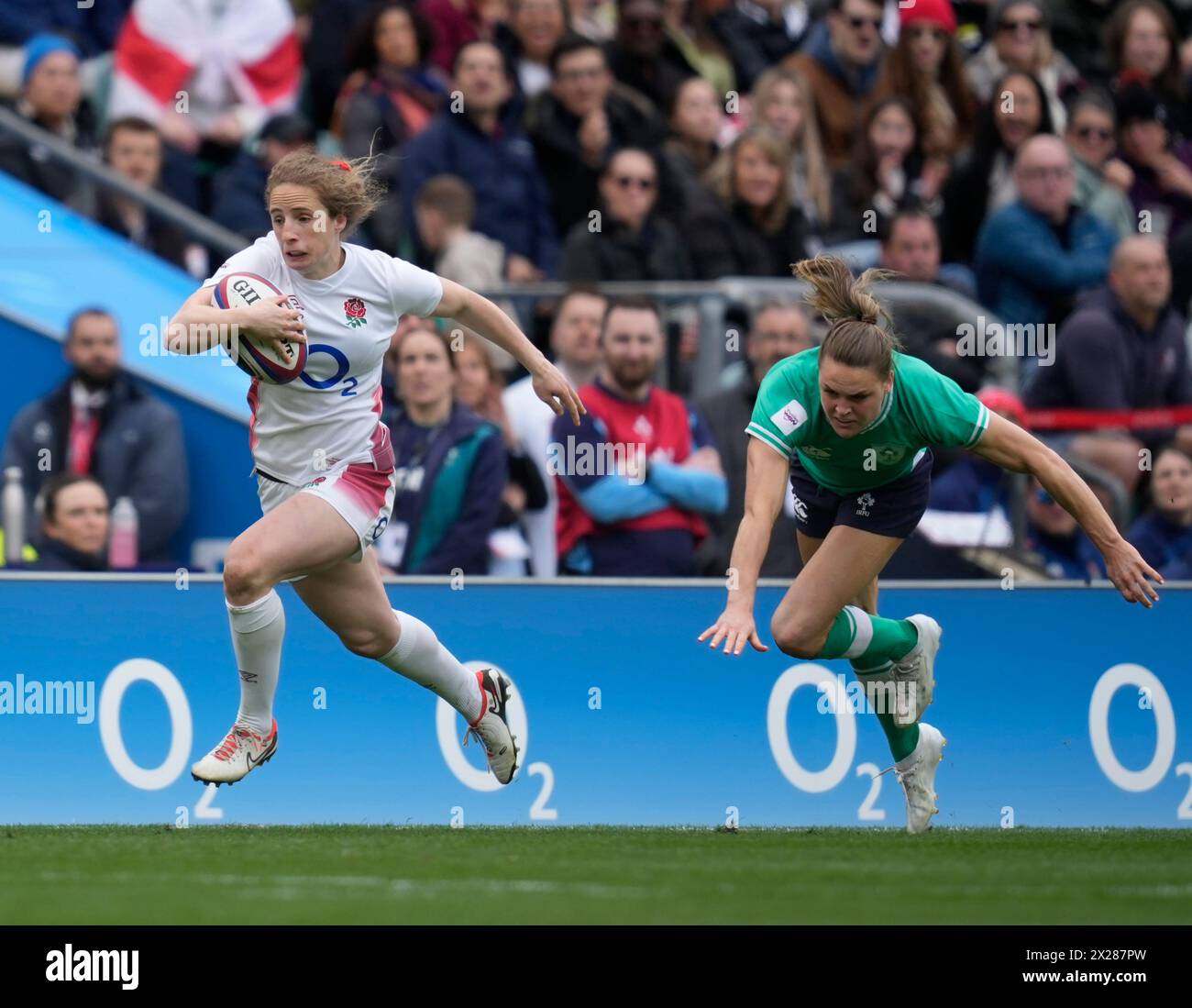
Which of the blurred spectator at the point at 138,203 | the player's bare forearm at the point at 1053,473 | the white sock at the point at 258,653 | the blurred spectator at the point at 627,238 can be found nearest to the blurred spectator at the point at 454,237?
the blurred spectator at the point at 627,238

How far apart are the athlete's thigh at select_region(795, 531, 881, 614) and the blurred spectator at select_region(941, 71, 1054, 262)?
17.1 ft

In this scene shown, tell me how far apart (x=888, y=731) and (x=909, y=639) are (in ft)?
1.31

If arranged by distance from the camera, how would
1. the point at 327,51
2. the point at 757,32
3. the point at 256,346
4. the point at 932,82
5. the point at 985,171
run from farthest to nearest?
the point at 757,32, the point at 932,82, the point at 985,171, the point at 327,51, the point at 256,346

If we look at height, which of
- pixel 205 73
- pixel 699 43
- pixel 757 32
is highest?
→ pixel 757 32

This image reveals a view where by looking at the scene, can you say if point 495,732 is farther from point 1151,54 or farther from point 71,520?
point 1151,54

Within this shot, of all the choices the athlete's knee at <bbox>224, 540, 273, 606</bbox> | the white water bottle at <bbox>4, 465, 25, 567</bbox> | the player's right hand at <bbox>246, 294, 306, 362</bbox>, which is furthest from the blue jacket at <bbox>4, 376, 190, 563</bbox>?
the player's right hand at <bbox>246, 294, 306, 362</bbox>

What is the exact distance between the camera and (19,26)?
13.5 m

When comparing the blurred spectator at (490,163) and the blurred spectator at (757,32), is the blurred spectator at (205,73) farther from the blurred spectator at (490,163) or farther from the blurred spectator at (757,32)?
the blurred spectator at (757,32)

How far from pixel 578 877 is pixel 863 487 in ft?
7.28

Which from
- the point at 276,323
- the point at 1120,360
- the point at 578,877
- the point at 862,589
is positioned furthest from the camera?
the point at 1120,360

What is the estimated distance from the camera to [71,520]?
10945 millimetres

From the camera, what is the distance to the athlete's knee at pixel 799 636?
8.88 m

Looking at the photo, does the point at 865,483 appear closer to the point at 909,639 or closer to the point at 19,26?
the point at 909,639

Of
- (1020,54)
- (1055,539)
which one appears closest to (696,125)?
(1020,54)
